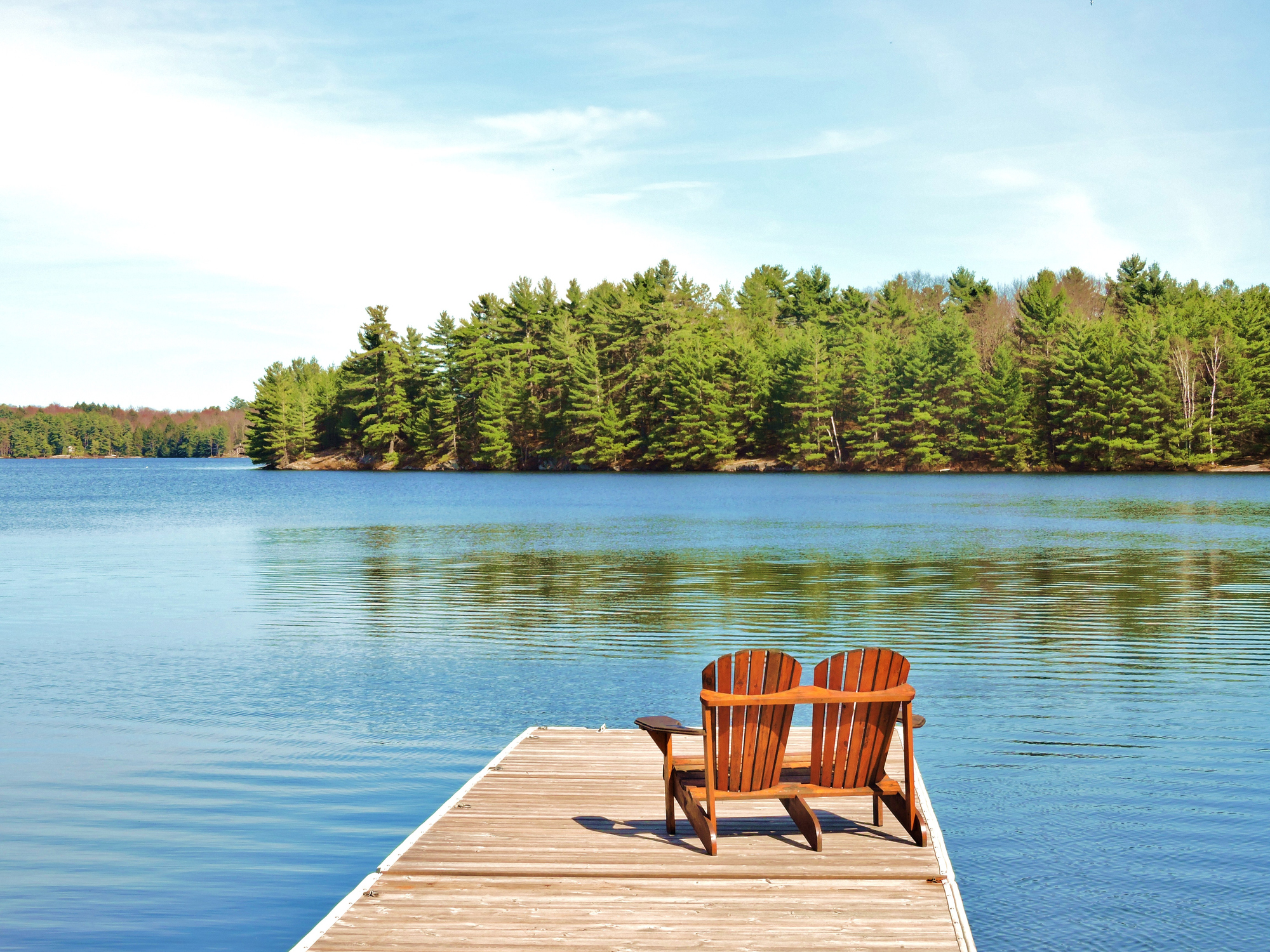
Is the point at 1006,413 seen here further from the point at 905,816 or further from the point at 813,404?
the point at 905,816

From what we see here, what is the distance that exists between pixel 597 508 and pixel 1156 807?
131 feet

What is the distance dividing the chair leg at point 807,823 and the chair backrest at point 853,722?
0.56 ft

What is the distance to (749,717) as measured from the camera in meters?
5.34

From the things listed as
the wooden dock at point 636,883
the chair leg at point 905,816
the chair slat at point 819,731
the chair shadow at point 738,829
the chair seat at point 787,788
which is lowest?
the chair shadow at point 738,829

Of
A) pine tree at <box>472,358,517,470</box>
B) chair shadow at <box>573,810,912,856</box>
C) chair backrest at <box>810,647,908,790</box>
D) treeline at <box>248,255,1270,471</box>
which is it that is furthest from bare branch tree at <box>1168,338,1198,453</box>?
chair backrest at <box>810,647,908,790</box>

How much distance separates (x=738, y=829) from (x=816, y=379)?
257 feet

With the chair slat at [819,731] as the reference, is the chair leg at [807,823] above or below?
below

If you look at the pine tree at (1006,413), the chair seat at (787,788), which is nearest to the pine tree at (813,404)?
the pine tree at (1006,413)

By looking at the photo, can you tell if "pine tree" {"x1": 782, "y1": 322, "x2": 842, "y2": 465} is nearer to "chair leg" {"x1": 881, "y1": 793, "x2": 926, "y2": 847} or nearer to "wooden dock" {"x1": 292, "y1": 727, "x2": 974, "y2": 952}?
"wooden dock" {"x1": 292, "y1": 727, "x2": 974, "y2": 952}

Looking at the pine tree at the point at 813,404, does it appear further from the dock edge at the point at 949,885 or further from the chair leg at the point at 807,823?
the chair leg at the point at 807,823

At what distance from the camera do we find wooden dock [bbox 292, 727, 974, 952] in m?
4.43

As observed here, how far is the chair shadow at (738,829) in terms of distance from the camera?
18.5 feet

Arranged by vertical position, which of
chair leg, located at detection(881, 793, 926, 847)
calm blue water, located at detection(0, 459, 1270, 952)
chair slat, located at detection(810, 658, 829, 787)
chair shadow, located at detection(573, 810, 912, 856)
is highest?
chair slat, located at detection(810, 658, 829, 787)

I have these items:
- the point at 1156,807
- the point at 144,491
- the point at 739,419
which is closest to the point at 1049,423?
the point at 739,419
